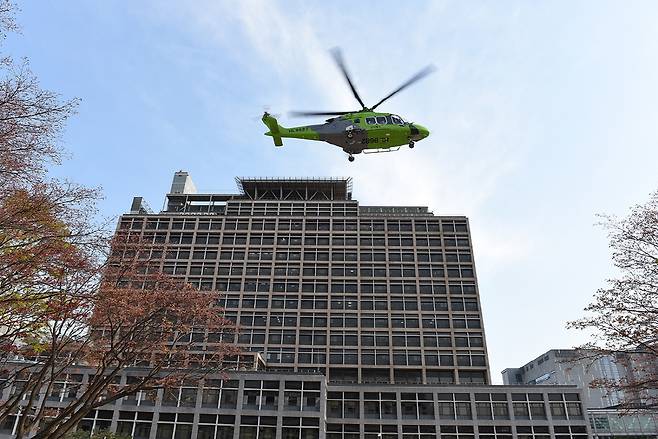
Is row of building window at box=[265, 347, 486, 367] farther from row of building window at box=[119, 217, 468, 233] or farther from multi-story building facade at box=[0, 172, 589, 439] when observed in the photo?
row of building window at box=[119, 217, 468, 233]

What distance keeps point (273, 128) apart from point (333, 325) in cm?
5556

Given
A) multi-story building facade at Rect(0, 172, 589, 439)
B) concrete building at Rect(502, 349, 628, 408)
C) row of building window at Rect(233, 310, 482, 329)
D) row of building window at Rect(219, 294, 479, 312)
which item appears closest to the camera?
multi-story building facade at Rect(0, 172, 589, 439)

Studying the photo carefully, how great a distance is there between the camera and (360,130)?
22906 millimetres

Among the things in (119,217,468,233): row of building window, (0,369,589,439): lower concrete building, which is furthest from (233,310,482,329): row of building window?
(119,217,468,233): row of building window

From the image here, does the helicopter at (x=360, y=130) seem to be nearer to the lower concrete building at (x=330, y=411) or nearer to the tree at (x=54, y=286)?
the tree at (x=54, y=286)

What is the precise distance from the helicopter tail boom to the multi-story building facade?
3284 cm

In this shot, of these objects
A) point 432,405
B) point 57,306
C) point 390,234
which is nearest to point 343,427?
point 432,405

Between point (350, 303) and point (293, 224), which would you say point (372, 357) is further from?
point (293, 224)

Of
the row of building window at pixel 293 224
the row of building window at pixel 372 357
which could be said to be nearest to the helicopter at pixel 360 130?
the row of building window at pixel 372 357

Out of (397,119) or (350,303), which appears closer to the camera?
(397,119)

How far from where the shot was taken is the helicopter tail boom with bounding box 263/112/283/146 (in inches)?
980

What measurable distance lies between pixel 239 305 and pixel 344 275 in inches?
756

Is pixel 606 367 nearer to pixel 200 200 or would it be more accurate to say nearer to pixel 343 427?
pixel 343 427

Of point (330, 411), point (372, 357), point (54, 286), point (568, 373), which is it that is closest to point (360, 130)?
point (54, 286)
